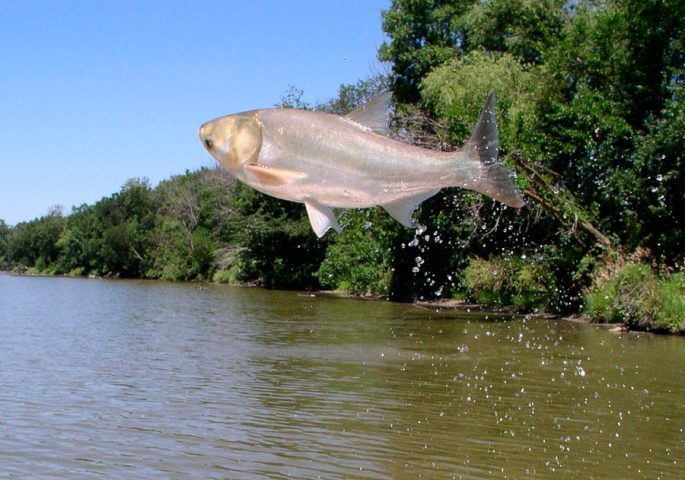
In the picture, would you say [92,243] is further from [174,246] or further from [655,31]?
[655,31]

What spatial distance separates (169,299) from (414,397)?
32.3 metres

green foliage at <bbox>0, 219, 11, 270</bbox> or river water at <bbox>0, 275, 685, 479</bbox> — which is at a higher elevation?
green foliage at <bbox>0, 219, 11, 270</bbox>

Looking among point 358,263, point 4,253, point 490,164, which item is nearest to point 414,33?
point 358,263

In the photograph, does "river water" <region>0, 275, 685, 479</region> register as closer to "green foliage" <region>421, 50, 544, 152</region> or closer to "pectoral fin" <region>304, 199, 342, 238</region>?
"green foliage" <region>421, 50, 544, 152</region>

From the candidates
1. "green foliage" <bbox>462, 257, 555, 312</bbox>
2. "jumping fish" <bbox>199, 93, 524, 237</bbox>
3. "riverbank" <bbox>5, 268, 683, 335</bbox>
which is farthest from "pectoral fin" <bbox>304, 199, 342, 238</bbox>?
"green foliage" <bbox>462, 257, 555, 312</bbox>

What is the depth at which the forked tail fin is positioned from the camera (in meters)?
2.37

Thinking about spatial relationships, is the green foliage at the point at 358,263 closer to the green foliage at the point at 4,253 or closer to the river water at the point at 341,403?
the river water at the point at 341,403

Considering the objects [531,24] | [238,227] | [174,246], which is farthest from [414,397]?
[174,246]

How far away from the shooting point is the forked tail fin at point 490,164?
237 cm

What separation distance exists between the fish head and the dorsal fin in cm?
34

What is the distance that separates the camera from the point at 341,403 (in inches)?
560

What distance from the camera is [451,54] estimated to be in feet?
151

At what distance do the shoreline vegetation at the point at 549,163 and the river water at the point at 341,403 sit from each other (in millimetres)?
3868

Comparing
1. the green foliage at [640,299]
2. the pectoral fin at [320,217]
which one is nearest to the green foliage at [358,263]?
the green foliage at [640,299]
